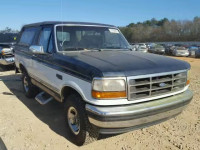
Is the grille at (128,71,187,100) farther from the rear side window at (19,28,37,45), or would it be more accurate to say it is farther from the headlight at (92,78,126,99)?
the rear side window at (19,28,37,45)

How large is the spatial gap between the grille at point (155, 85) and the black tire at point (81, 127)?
72cm

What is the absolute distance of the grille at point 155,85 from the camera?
2.67 metres

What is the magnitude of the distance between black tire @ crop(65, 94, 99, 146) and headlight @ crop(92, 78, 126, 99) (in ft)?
1.39

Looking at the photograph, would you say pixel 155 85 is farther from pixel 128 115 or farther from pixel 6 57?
pixel 6 57

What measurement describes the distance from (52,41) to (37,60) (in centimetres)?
90

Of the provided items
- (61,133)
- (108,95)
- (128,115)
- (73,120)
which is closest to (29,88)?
(61,133)

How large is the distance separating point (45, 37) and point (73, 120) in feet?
6.42

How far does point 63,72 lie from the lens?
3.28 meters

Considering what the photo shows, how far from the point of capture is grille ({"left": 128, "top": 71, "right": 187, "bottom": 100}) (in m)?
2.67

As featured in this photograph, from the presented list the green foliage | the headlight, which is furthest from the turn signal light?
the green foliage

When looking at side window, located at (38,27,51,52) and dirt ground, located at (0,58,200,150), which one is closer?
dirt ground, located at (0,58,200,150)

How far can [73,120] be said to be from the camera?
327 centimetres

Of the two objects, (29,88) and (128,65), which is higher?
(128,65)

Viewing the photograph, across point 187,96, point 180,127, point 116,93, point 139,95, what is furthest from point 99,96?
point 180,127
